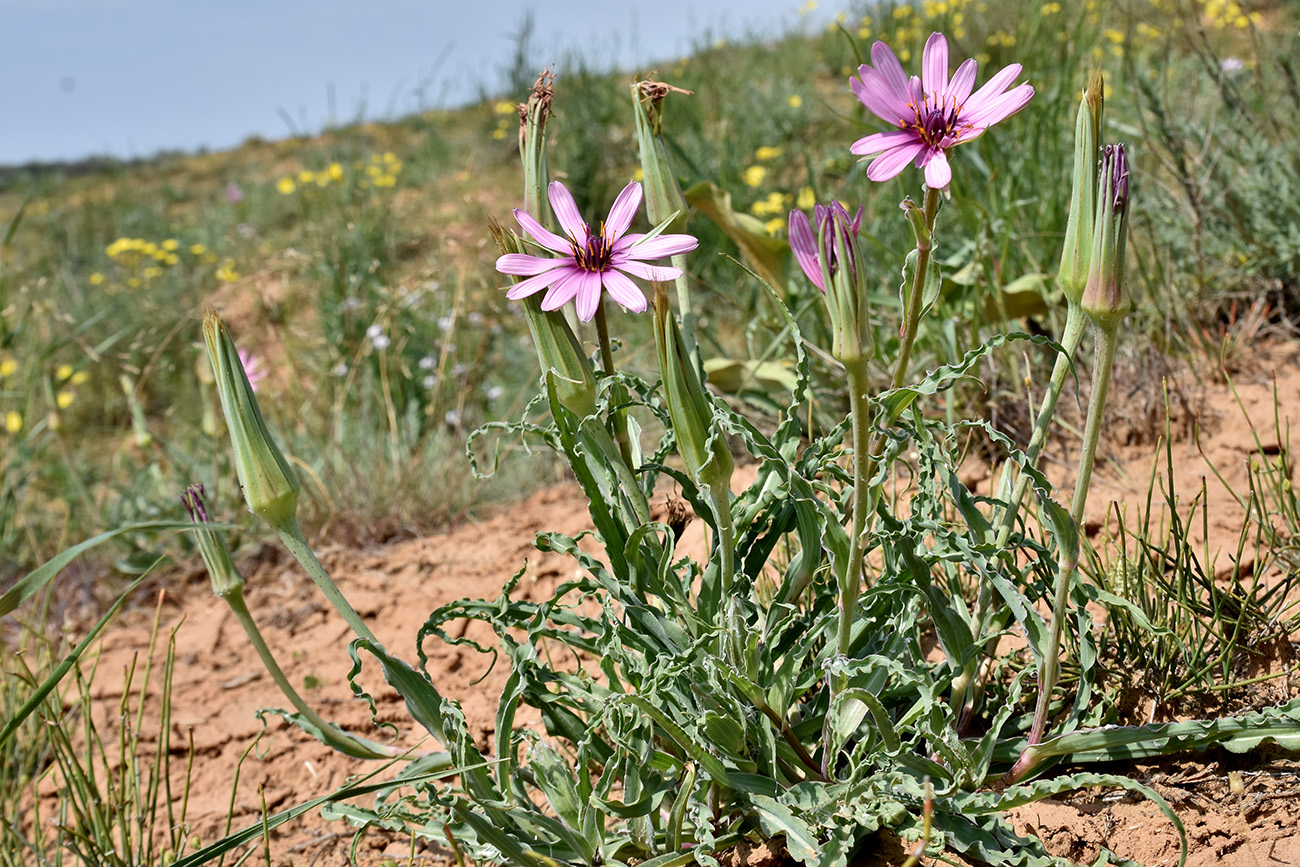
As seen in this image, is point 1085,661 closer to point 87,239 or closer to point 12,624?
point 12,624

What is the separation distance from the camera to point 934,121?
3.55ft

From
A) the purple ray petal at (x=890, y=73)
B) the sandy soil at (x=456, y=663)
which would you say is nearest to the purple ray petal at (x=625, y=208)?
the purple ray petal at (x=890, y=73)

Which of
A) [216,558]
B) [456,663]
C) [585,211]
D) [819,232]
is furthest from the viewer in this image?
[585,211]

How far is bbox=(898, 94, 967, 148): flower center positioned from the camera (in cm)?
108

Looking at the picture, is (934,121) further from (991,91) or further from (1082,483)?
(1082,483)

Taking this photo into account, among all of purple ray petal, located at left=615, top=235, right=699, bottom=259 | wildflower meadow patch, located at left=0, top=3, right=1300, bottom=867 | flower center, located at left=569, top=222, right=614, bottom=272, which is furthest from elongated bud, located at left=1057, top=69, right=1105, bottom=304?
flower center, located at left=569, top=222, right=614, bottom=272

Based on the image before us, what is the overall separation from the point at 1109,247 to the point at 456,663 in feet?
5.23

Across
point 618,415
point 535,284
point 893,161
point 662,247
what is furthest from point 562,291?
point 893,161

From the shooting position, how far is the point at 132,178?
41.5 ft

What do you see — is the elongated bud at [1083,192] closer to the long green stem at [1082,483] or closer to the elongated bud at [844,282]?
the long green stem at [1082,483]

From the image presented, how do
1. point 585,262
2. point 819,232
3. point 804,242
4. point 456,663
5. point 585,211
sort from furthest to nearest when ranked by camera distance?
point 585,211
point 456,663
point 585,262
point 804,242
point 819,232

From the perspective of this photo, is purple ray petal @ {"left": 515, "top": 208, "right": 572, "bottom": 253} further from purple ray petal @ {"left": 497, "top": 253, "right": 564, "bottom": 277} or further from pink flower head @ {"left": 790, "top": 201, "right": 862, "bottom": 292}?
pink flower head @ {"left": 790, "top": 201, "right": 862, "bottom": 292}

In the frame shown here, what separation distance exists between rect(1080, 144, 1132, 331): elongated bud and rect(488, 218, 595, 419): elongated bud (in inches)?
23.0

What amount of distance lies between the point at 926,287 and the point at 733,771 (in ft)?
2.22
